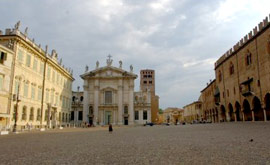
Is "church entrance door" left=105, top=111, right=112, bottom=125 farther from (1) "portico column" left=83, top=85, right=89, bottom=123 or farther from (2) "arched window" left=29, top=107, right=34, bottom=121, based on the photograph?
(2) "arched window" left=29, top=107, right=34, bottom=121

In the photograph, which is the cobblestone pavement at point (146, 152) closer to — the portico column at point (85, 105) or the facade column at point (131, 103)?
the facade column at point (131, 103)

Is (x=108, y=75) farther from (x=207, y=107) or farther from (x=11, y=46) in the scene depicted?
(x=11, y=46)

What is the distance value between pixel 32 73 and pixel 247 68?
30.5 metres

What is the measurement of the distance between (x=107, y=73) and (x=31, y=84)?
2779 cm

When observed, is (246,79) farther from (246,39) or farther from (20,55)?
(20,55)

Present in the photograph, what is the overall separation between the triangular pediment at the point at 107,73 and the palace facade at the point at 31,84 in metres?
12.7

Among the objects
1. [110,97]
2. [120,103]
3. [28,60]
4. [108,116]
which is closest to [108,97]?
[110,97]

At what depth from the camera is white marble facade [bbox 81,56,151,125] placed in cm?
5594

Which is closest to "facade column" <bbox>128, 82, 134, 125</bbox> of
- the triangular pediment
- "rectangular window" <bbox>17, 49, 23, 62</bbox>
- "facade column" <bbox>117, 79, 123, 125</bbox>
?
"facade column" <bbox>117, 79, 123, 125</bbox>

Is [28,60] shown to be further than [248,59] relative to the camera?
No

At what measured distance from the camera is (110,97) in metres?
57.4

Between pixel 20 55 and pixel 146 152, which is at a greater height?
pixel 20 55

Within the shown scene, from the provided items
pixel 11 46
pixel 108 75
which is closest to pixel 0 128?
pixel 11 46

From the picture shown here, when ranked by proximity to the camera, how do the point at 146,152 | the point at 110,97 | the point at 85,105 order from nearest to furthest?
the point at 146,152
the point at 85,105
the point at 110,97
